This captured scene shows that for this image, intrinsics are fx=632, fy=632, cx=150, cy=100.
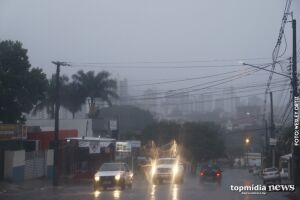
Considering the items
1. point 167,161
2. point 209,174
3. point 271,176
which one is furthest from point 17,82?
point 271,176

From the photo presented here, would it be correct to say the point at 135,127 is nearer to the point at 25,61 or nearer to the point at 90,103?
the point at 90,103

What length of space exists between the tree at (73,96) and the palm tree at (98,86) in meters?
0.70

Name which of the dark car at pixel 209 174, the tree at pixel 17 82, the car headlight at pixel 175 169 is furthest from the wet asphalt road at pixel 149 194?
the dark car at pixel 209 174

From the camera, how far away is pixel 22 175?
48344 mm

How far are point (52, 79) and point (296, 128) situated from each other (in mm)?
48382

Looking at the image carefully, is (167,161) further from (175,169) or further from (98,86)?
(98,86)

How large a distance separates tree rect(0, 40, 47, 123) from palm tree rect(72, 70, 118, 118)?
3258cm

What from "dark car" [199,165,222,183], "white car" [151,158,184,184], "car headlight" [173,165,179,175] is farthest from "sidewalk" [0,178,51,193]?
"dark car" [199,165,222,183]

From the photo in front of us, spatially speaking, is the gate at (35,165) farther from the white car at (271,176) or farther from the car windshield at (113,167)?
the white car at (271,176)

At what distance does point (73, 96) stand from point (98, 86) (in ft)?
13.3

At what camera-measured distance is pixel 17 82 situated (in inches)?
1978

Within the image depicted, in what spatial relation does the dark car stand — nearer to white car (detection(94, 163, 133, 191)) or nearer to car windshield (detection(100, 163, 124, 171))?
car windshield (detection(100, 163, 124, 171))

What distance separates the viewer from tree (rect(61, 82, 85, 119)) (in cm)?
8650

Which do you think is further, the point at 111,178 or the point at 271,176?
the point at 271,176
